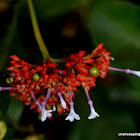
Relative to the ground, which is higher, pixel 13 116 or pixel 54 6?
pixel 54 6

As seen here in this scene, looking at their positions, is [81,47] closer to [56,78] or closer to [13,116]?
[13,116]

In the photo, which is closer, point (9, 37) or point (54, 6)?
point (9, 37)

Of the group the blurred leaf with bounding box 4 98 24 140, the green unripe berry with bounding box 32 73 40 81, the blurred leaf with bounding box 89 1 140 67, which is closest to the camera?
the green unripe berry with bounding box 32 73 40 81

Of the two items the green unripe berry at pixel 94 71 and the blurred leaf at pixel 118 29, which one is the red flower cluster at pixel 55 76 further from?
the blurred leaf at pixel 118 29

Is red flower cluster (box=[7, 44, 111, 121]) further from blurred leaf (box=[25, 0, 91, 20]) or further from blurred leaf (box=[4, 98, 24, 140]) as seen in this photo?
blurred leaf (box=[25, 0, 91, 20])

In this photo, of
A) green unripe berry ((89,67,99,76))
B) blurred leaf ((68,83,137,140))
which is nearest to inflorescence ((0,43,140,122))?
green unripe berry ((89,67,99,76))

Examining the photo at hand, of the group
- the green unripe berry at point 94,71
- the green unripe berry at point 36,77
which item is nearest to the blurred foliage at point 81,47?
the green unripe berry at point 36,77

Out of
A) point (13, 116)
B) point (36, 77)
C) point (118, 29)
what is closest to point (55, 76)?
point (36, 77)
